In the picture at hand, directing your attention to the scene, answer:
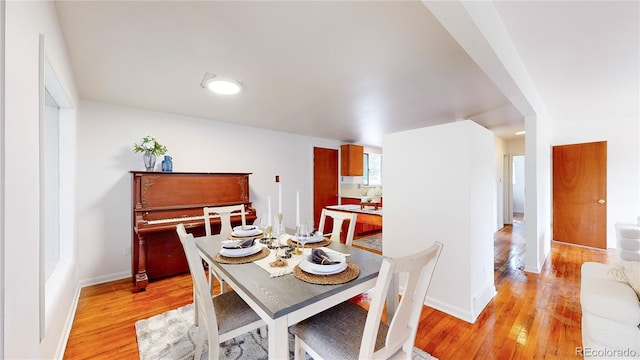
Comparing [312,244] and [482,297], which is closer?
[312,244]

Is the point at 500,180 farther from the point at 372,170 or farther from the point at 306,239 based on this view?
the point at 306,239

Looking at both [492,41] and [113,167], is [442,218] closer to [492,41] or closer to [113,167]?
[492,41]

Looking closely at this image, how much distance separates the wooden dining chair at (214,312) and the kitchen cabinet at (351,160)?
448cm

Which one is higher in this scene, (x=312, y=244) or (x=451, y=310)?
(x=312, y=244)

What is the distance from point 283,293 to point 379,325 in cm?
49

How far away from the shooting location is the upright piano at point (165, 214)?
112 inches

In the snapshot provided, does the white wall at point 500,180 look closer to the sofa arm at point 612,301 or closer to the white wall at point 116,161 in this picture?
the sofa arm at point 612,301

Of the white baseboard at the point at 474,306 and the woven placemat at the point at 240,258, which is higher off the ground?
the woven placemat at the point at 240,258

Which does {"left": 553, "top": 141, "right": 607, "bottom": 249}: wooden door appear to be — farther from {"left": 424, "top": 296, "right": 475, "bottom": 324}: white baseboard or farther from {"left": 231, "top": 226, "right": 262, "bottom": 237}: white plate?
{"left": 231, "top": 226, "right": 262, "bottom": 237}: white plate

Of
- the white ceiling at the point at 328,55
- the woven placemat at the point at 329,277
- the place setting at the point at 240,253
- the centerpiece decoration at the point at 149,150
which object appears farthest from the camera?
the centerpiece decoration at the point at 149,150

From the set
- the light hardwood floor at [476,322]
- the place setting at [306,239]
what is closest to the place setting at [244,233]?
the place setting at [306,239]

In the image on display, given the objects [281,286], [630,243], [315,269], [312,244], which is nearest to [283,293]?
[281,286]

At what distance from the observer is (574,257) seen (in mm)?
3832

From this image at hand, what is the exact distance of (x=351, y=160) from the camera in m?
5.81
